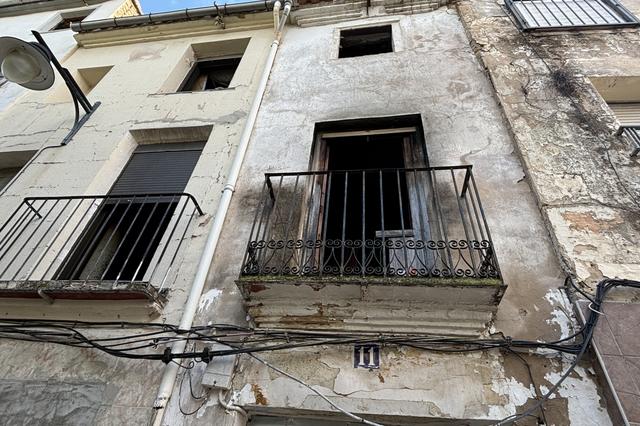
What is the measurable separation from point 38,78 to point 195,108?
2094 mm

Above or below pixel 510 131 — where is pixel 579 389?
below

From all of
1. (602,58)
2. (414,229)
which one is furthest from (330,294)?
(602,58)

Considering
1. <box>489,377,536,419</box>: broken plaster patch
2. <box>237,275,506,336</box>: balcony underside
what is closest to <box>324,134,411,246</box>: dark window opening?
<box>237,275,506,336</box>: balcony underside

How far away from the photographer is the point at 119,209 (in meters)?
4.96

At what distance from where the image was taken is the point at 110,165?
17.1 ft

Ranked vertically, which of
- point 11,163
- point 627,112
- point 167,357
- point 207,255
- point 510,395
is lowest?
point 510,395

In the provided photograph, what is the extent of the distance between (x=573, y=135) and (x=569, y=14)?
13.6 ft

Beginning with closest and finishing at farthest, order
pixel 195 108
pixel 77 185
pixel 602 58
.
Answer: pixel 77 185 → pixel 602 58 → pixel 195 108

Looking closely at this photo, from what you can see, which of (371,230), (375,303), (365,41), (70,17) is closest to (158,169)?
(371,230)

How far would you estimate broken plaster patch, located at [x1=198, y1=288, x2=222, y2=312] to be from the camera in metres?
3.41

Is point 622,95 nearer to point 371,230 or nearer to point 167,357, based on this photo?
point 371,230

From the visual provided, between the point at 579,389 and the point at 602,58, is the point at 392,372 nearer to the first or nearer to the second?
the point at 579,389

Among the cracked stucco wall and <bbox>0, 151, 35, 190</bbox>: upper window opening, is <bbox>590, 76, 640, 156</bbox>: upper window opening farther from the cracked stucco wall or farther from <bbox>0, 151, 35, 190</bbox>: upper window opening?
<bbox>0, 151, 35, 190</bbox>: upper window opening

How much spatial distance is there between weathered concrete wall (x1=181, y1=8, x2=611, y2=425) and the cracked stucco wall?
0.18 m
